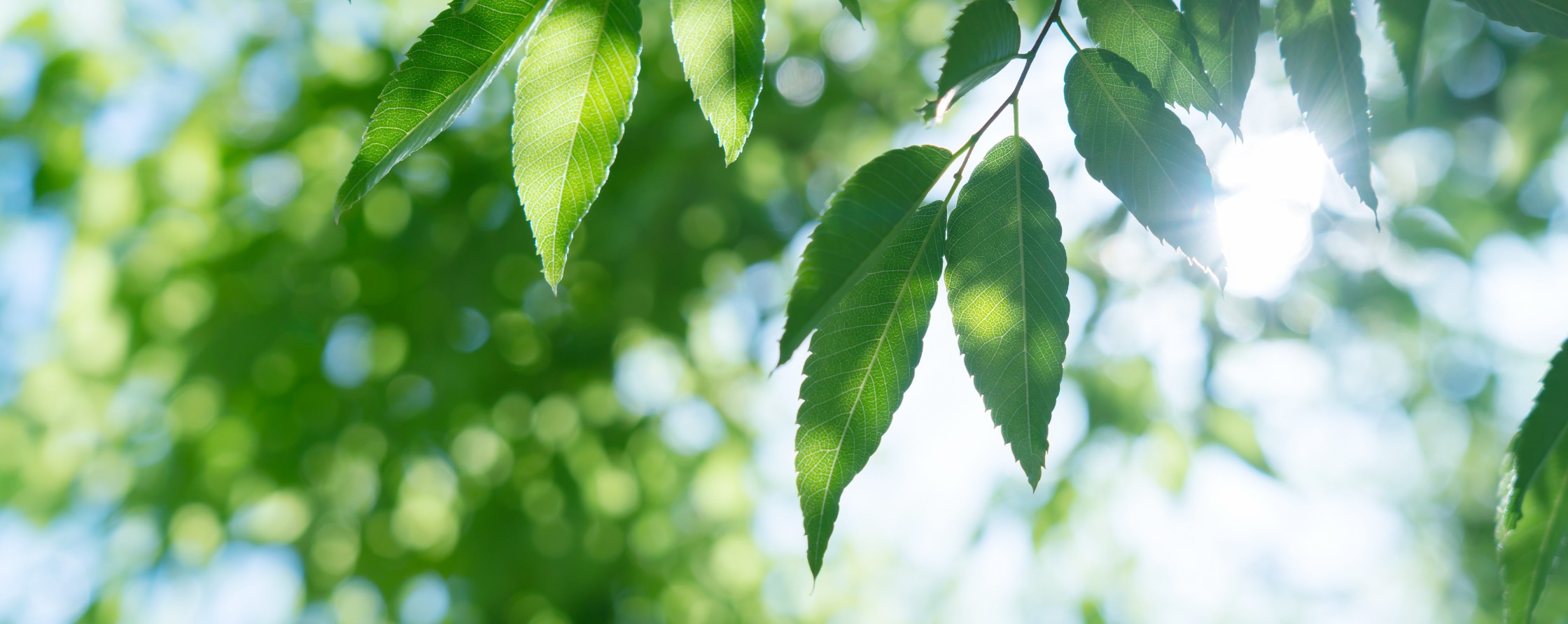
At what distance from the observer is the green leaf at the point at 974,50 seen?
40 cm

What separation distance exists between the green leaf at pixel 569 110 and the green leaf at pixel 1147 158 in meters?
A: 0.23

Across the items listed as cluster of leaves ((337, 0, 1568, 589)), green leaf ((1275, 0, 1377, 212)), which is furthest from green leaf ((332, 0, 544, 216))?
green leaf ((1275, 0, 1377, 212))

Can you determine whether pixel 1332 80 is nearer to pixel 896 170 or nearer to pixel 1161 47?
pixel 1161 47

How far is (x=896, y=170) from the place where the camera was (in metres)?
0.42

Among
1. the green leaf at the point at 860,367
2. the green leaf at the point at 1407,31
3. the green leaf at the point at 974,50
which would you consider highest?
the green leaf at the point at 974,50

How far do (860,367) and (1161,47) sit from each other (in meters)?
0.23

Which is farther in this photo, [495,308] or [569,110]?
[495,308]

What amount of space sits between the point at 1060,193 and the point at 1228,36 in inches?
50.1

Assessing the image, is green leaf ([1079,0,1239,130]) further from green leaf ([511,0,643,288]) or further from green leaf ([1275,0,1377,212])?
green leaf ([511,0,643,288])

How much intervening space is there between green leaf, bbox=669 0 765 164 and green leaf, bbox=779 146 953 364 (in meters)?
0.07

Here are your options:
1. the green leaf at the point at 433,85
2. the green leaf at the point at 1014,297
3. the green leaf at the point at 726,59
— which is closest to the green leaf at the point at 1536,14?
the green leaf at the point at 1014,297

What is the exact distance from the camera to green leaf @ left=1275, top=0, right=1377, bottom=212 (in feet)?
1.44

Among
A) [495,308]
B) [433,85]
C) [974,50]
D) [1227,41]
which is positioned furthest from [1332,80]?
[495,308]

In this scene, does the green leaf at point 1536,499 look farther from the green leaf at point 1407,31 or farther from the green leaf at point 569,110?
the green leaf at point 569,110
